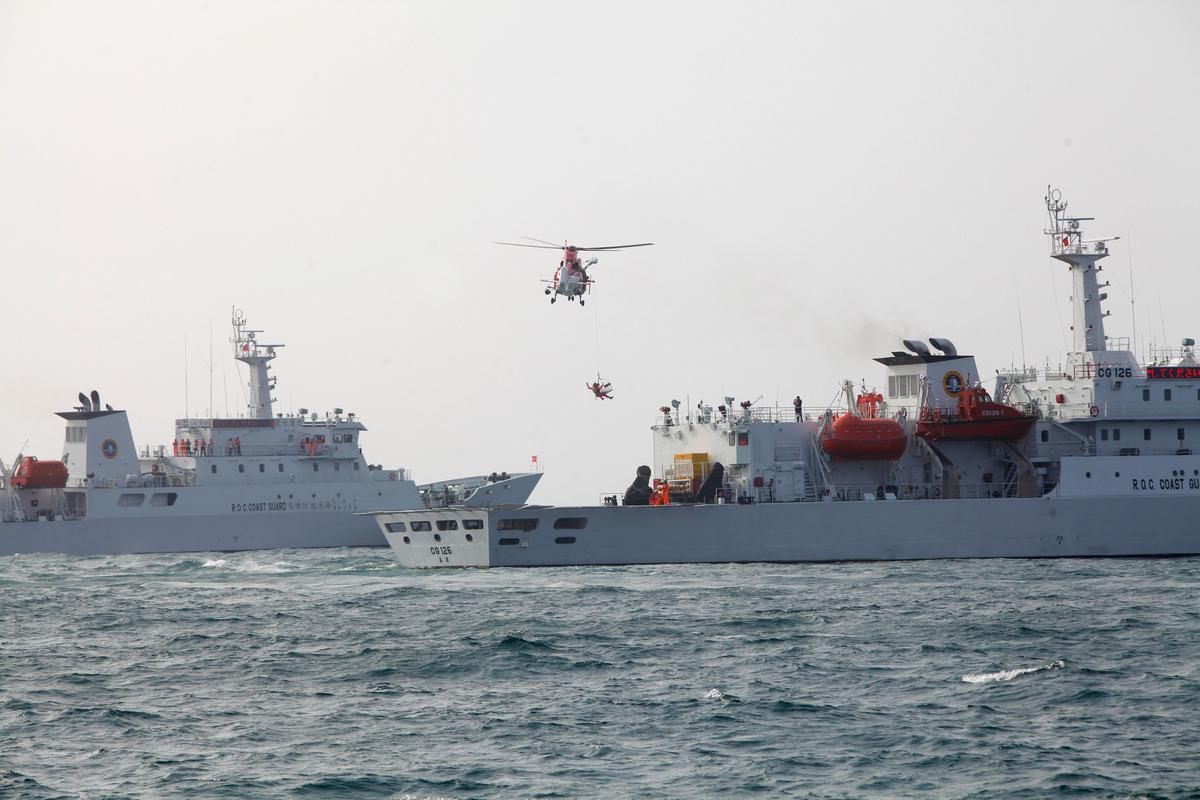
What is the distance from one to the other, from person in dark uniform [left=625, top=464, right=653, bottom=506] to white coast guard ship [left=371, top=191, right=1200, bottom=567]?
0.50ft

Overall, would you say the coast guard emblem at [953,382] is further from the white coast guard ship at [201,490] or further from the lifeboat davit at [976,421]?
the white coast guard ship at [201,490]

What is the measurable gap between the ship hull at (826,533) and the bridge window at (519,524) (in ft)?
0.14

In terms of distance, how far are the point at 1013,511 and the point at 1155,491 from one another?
4.58 meters

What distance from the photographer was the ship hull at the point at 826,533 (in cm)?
4416

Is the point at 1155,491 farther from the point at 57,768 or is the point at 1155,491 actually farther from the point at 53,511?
the point at 53,511

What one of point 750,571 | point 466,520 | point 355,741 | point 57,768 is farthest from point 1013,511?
point 57,768

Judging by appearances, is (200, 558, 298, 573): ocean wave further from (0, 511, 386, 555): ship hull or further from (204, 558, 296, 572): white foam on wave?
(0, 511, 386, 555): ship hull

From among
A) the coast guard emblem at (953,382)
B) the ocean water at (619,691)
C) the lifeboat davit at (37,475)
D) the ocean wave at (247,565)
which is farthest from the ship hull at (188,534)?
the coast guard emblem at (953,382)

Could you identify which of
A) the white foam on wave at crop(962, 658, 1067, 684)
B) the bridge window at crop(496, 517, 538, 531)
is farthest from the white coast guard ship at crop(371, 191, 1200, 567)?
the white foam on wave at crop(962, 658, 1067, 684)

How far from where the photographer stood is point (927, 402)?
47.3 m

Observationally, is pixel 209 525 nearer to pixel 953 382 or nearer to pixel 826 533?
pixel 826 533

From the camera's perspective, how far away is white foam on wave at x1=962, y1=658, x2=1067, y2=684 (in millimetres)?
22781

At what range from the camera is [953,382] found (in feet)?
156

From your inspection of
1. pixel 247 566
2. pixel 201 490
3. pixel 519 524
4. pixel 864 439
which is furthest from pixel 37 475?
pixel 864 439
